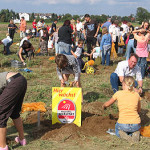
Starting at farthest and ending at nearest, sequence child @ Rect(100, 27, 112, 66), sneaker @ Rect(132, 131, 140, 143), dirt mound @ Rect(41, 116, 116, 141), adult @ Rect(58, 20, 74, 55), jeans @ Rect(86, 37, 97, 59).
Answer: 1. jeans @ Rect(86, 37, 97, 59)
2. child @ Rect(100, 27, 112, 66)
3. adult @ Rect(58, 20, 74, 55)
4. dirt mound @ Rect(41, 116, 116, 141)
5. sneaker @ Rect(132, 131, 140, 143)

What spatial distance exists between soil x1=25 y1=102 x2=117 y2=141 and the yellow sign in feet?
0.49

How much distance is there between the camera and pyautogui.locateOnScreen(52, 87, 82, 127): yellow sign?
5035mm

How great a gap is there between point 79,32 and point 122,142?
54.3ft

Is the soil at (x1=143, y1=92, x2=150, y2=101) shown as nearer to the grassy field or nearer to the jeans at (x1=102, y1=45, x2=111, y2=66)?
the grassy field

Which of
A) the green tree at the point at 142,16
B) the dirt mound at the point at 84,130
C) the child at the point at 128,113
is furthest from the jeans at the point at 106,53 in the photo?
the green tree at the point at 142,16

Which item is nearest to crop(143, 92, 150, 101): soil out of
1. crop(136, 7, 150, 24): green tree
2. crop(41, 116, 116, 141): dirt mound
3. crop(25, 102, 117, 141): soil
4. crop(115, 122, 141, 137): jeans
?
crop(25, 102, 117, 141): soil

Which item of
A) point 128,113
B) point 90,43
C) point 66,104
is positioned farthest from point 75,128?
point 90,43

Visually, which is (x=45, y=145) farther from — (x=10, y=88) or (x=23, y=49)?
(x=23, y=49)

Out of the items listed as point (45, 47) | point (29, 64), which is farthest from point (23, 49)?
point (45, 47)

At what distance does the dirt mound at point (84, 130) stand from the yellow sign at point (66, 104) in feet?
0.53

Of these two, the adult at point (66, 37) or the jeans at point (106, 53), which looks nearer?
the adult at point (66, 37)

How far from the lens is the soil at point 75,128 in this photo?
4.66 m

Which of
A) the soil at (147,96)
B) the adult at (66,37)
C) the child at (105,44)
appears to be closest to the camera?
the soil at (147,96)

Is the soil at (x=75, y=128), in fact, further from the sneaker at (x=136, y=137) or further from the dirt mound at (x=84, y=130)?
the sneaker at (x=136, y=137)
